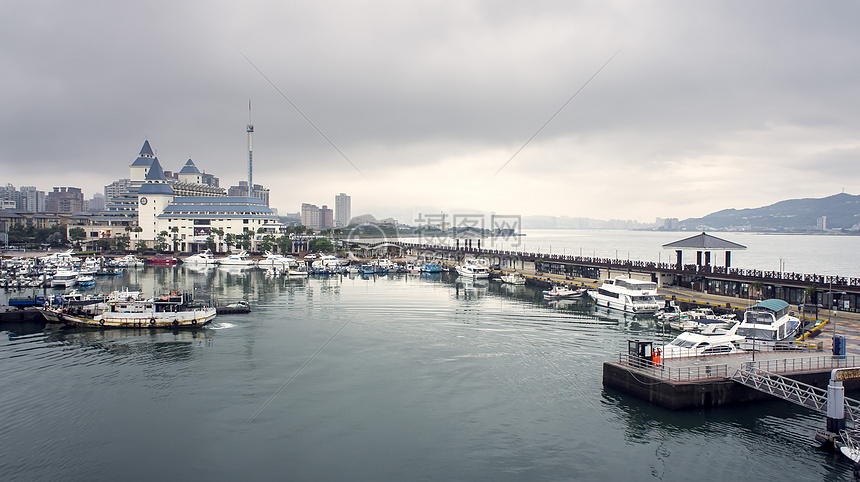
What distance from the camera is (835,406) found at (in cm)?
1520

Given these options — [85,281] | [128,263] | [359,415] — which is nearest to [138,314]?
[359,415]

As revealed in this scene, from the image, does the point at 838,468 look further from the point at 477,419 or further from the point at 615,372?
the point at 477,419

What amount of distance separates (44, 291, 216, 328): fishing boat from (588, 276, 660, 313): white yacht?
33536 millimetres

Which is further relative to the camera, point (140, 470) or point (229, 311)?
point (229, 311)

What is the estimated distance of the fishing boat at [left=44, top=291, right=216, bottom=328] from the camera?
34.5 m

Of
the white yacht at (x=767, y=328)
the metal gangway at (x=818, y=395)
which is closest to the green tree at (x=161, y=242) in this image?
the white yacht at (x=767, y=328)

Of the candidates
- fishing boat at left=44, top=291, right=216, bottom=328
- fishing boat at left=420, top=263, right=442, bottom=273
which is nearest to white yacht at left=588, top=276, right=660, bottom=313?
fishing boat at left=44, top=291, right=216, bottom=328

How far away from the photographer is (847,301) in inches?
1357

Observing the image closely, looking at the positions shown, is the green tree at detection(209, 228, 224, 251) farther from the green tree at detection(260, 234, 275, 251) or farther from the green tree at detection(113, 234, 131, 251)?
the green tree at detection(113, 234, 131, 251)

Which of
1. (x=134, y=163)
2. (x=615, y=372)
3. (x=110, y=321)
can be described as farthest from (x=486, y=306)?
(x=134, y=163)

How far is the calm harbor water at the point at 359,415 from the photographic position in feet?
49.4

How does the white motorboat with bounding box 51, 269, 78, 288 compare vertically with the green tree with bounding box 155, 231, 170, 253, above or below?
below

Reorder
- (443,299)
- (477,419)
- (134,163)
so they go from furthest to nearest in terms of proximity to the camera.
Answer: (134,163) → (443,299) → (477,419)

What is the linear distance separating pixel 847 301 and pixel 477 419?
1269 inches
